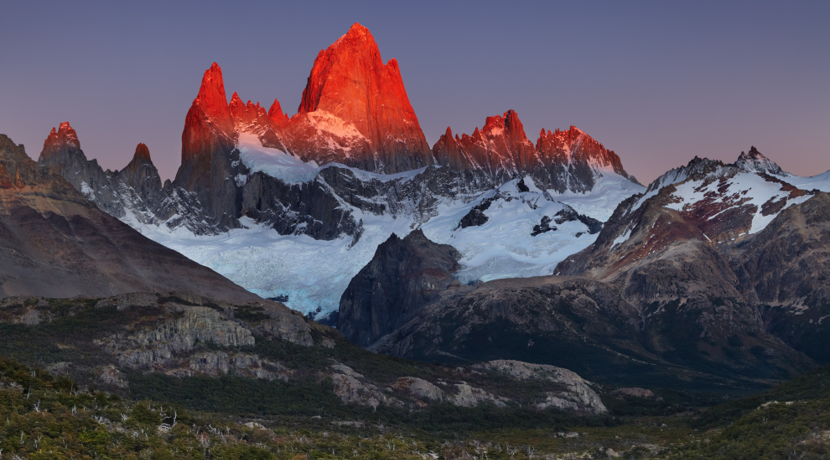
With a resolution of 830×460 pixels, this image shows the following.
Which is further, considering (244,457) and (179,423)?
(179,423)

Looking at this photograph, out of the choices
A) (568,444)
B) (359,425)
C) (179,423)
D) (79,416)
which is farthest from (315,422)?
(79,416)

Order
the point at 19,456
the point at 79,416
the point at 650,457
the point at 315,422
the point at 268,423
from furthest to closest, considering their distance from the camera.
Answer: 1. the point at 315,422
2. the point at 268,423
3. the point at 650,457
4. the point at 79,416
5. the point at 19,456

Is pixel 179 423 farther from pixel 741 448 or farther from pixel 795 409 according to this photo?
pixel 795 409

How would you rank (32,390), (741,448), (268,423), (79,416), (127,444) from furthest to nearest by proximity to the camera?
(268,423)
(741,448)
(32,390)
(79,416)
(127,444)

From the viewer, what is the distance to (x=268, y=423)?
17912 centimetres

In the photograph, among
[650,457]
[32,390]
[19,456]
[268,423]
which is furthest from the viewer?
[268,423]

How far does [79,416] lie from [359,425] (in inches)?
3356

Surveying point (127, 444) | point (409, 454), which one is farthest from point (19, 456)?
point (409, 454)

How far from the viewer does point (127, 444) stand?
4259 inches

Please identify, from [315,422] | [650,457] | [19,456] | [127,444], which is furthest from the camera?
Result: [315,422]

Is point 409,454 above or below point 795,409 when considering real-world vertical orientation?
below

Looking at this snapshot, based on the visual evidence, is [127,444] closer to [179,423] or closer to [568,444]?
[179,423]

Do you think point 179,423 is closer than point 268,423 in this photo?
Yes

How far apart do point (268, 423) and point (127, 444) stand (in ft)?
236
